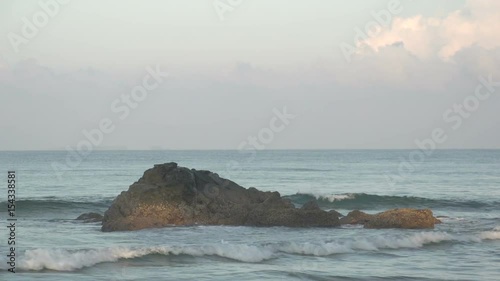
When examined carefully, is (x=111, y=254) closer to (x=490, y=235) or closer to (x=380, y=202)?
(x=490, y=235)

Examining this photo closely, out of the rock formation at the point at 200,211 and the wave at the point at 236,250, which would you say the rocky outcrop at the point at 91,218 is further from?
the wave at the point at 236,250

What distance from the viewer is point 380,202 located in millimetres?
48875

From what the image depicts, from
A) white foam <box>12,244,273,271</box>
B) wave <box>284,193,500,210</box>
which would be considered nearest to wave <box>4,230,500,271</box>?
white foam <box>12,244,273,271</box>

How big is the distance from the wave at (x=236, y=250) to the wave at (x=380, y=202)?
18.0m

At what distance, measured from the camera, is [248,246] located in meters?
24.6

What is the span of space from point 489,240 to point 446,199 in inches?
857

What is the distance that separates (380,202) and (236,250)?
26172mm

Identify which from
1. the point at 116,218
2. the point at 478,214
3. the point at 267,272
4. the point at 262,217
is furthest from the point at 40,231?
the point at 478,214

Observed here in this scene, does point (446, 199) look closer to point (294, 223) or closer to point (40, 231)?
point (294, 223)

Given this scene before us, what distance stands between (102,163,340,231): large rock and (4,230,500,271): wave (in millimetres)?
5259

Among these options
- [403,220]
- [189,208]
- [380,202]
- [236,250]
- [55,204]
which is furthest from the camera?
→ [380,202]

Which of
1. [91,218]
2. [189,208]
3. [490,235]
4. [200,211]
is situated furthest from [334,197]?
[490,235]

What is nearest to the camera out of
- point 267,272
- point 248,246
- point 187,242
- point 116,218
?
point 267,272

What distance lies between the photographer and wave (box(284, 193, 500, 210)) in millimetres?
46531
